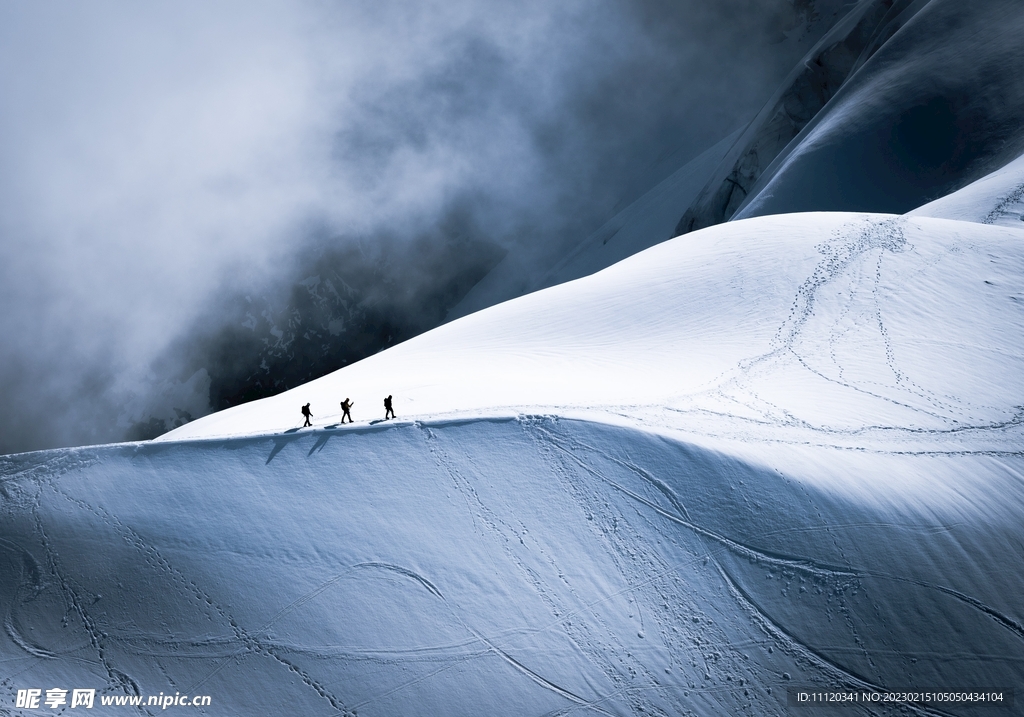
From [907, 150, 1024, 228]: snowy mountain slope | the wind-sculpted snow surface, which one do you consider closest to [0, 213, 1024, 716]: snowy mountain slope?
the wind-sculpted snow surface

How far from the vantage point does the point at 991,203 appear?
19453 millimetres

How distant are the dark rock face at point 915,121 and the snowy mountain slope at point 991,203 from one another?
20.6 ft

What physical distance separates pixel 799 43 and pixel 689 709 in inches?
2608

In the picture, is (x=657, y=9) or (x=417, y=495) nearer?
(x=417, y=495)

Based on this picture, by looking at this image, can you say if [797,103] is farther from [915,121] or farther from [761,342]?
[761,342]

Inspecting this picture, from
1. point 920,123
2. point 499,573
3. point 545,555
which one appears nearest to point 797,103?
point 920,123

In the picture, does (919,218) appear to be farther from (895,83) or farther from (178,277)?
(178,277)

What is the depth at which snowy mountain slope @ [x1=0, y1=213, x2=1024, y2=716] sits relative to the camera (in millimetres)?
7734

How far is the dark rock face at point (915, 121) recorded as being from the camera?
28453 mm

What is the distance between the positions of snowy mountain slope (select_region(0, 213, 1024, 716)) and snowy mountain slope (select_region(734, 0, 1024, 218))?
19785mm

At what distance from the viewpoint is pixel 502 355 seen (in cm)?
1592

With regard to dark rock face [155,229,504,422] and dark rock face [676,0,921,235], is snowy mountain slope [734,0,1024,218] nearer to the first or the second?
dark rock face [676,0,921,235]

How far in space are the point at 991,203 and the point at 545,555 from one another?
62.1 ft

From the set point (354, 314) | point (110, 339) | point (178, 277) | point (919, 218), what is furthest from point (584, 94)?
point (110, 339)
